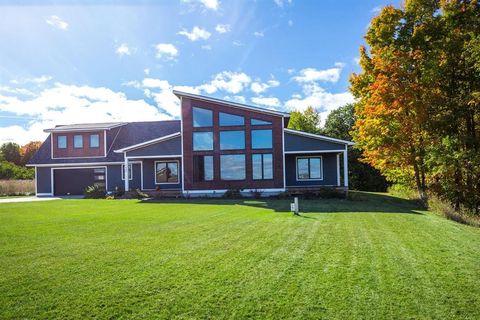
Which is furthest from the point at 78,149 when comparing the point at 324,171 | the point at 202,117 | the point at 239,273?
the point at 239,273

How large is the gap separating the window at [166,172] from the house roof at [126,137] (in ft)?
12.7

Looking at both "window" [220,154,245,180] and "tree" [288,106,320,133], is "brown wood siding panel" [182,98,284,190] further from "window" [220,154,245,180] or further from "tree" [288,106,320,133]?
"tree" [288,106,320,133]

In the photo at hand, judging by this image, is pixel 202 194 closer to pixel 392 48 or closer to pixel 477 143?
pixel 392 48

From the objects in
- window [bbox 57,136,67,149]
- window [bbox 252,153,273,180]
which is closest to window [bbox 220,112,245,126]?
window [bbox 252,153,273,180]

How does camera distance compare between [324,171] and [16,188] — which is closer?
[324,171]

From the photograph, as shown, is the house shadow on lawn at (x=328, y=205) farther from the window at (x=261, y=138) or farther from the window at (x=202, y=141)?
the window at (x=202, y=141)

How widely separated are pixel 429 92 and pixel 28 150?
61755 mm

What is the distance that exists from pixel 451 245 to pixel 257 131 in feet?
50.7

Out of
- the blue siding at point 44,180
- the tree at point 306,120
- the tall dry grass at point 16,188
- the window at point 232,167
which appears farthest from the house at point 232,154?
the tree at point 306,120

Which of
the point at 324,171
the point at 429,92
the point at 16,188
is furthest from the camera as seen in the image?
the point at 16,188

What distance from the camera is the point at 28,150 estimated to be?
59.2 m

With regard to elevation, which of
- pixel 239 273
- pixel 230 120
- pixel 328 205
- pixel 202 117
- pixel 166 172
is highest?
pixel 202 117

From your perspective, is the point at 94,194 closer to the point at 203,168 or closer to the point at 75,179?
the point at 75,179

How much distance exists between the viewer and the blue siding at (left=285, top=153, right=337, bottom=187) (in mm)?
23177
